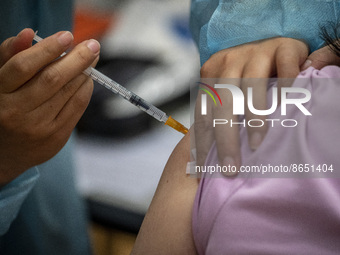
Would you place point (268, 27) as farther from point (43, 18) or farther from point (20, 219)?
point (20, 219)

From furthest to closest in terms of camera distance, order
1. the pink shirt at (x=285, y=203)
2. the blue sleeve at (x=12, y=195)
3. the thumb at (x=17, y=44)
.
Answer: the blue sleeve at (x=12, y=195), the thumb at (x=17, y=44), the pink shirt at (x=285, y=203)

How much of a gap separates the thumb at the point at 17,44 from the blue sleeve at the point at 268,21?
0.36 m

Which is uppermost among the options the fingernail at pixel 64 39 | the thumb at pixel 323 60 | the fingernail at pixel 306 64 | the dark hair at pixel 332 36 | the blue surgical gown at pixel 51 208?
the fingernail at pixel 64 39

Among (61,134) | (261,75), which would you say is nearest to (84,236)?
(61,134)

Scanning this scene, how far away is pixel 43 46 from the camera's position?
61 centimetres

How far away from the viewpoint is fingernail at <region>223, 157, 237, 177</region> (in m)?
0.49

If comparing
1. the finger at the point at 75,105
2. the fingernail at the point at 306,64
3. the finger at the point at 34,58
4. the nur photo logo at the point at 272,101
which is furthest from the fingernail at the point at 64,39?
the fingernail at the point at 306,64

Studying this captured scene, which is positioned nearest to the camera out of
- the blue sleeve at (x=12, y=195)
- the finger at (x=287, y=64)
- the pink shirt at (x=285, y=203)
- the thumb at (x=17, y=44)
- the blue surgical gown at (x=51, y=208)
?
the pink shirt at (x=285, y=203)

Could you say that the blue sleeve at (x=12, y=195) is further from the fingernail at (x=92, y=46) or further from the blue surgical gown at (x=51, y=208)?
the fingernail at (x=92, y=46)

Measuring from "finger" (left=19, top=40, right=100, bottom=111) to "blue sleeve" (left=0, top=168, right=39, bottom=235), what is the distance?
0.28 m

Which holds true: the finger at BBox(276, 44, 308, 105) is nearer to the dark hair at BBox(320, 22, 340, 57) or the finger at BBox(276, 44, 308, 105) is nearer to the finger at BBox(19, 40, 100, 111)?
the dark hair at BBox(320, 22, 340, 57)

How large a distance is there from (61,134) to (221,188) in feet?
1.46

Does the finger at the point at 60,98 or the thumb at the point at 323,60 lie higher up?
the thumb at the point at 323,60

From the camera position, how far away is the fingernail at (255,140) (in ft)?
1.64
